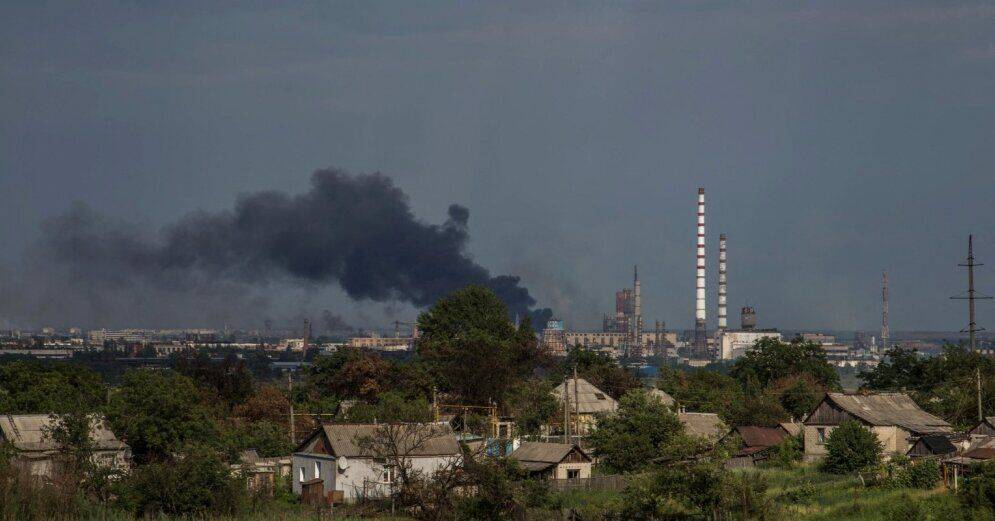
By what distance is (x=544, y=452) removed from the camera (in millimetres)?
45625

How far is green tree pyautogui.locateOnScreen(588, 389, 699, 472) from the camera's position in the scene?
4881cm

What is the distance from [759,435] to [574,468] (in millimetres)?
15040

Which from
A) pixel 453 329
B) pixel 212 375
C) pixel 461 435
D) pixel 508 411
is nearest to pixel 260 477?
pixel 461 435

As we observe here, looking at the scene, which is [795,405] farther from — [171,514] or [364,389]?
[171,514]

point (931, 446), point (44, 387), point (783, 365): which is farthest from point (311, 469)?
point (783, 365)

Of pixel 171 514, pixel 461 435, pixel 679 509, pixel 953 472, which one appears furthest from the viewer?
pixel 461 435

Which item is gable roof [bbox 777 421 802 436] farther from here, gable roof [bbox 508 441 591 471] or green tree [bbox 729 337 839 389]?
green tree [bbox 729 337 839 389]

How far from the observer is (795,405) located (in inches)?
2906

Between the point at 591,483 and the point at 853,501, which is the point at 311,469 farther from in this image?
the point at 853,501

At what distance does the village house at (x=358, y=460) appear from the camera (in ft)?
137

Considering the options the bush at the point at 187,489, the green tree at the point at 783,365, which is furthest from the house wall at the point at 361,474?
the green tree at the point at 783,365

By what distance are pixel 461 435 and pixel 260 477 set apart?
1078 centimetres

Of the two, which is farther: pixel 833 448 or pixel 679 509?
pixel 833 448

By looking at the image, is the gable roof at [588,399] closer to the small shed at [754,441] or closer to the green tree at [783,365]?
the small shed at [754,441]
